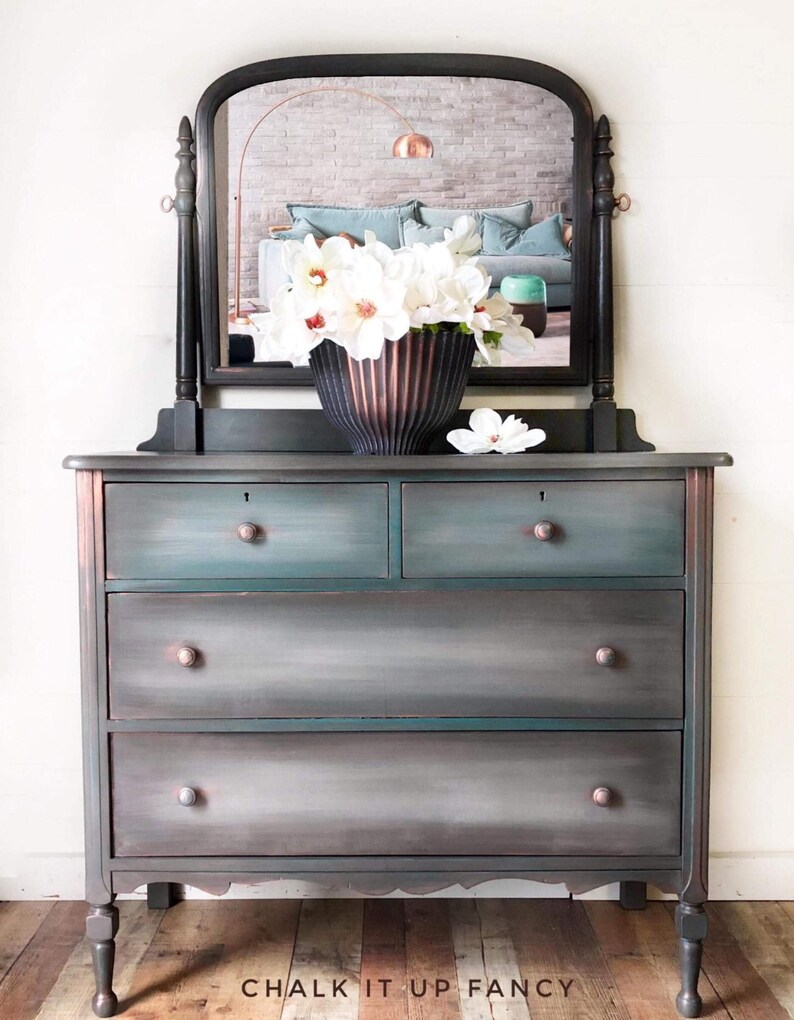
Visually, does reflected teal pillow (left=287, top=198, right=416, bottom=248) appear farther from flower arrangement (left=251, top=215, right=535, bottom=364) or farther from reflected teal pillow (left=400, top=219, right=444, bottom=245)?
flower arrangement (left=251, top=215, right=535, bottom=364)

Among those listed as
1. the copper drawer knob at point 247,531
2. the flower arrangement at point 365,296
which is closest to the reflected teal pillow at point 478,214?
the flower arrangement at point 365,296

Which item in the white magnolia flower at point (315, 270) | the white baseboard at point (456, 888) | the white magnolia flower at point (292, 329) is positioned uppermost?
the white magnolia flower at point (315, 270)

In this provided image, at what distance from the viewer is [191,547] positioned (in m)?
1.44

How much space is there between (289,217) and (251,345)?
0.29m

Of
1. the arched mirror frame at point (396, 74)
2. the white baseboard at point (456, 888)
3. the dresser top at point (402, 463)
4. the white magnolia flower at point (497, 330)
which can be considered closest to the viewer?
the dresser top at point (402, 463)

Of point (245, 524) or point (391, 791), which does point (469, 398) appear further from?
point (391, 791)

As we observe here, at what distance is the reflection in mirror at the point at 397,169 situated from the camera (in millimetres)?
1816

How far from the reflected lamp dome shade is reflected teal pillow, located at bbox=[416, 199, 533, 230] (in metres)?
0.10

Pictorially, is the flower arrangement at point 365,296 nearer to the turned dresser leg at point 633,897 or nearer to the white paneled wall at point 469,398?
the white paneled wall at point 469,398

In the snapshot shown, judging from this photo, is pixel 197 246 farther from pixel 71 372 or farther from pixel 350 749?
pixel 350 749

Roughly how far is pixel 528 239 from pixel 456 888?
4.83 feet

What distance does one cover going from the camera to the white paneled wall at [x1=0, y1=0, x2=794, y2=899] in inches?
72.5

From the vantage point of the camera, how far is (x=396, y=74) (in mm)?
1813

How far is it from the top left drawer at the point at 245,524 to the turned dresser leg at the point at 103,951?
2.02 ft
